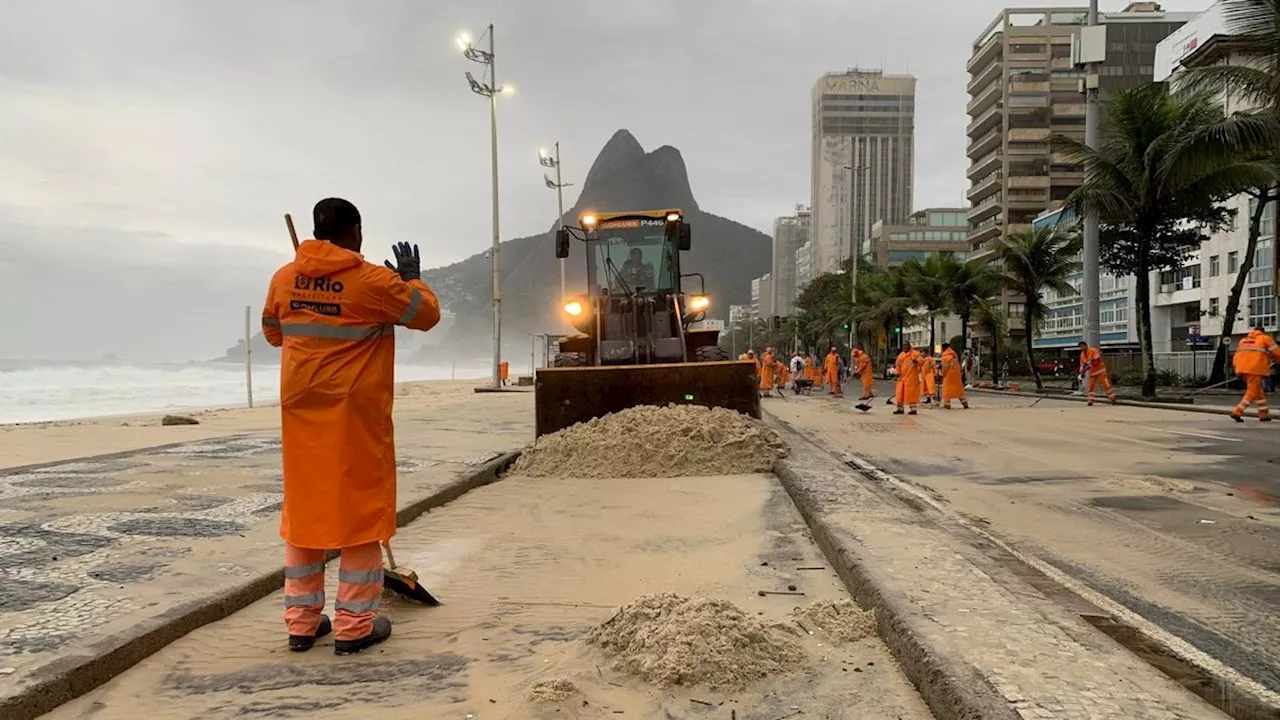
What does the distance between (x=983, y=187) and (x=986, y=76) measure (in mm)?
10400

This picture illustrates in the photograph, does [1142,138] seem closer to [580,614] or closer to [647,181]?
[580,614]

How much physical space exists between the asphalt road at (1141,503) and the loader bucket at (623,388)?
209 centimetres

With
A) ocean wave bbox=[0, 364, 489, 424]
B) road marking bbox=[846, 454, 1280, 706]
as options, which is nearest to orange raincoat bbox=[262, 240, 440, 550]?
road marking bbox=[846, 454, 1280, 706]

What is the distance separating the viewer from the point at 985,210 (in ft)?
254

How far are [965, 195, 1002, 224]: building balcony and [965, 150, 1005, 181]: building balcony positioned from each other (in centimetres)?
275

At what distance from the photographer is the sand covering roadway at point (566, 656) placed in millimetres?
2820

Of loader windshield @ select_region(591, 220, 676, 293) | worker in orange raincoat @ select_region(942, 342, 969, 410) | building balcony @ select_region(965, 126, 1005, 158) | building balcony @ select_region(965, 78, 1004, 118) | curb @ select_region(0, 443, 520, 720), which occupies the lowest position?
curb @ select_region(0, 443, 520, 720)

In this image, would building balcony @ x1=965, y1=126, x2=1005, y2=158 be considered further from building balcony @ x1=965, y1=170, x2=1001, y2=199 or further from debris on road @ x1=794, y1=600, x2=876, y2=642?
debris on road @ x1=794, y1=600, x2=876, y2=642

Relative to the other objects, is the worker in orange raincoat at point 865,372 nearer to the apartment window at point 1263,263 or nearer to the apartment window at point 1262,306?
the apartment window at point 1262,306

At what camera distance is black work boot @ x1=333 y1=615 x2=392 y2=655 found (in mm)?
3303

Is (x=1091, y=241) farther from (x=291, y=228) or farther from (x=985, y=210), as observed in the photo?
(x=985, y=210)

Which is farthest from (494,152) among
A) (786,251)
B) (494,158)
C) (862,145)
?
(786,251)

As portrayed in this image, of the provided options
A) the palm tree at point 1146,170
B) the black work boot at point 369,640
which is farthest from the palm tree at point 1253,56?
the black work boot at point 369,640

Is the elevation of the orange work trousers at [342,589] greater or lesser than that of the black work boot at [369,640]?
greater
